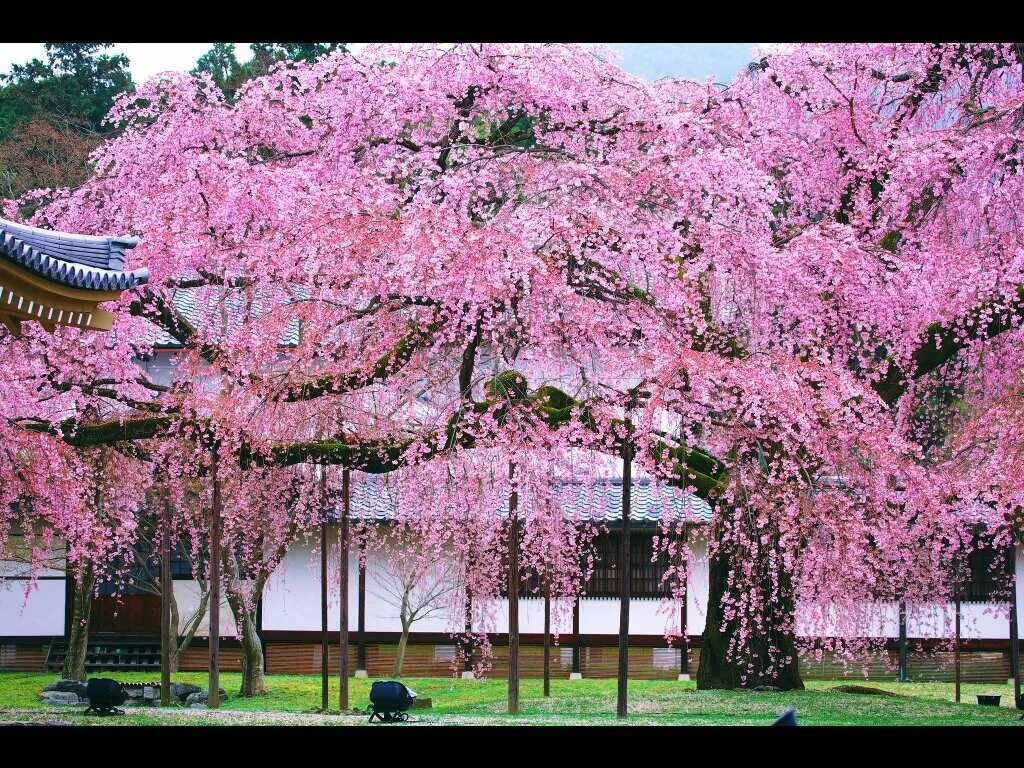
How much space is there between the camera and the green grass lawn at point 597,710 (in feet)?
30.2

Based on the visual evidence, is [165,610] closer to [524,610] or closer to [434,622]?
[434,622]

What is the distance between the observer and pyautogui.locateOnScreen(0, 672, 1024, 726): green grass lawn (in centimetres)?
922

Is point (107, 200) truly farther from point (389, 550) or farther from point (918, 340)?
point (918, 340)

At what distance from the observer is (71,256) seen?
263 inches

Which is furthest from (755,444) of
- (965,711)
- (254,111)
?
(254,111)

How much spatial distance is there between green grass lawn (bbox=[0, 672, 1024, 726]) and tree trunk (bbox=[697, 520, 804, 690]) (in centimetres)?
21

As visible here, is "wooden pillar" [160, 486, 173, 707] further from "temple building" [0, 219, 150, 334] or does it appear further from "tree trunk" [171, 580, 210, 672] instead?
"temple building" [0, 219, 150, 334]

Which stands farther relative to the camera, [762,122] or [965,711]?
[762,122]

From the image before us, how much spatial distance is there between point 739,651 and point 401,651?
461 centimetres

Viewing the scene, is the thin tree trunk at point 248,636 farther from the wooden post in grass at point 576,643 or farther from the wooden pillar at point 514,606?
the wooden pillar at point 514,606

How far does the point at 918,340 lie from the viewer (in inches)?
384

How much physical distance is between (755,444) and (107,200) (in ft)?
18.6

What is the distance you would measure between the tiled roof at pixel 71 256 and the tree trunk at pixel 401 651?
7775 mm

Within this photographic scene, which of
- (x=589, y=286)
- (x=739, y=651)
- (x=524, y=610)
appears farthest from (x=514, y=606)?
(x=524, y=610)
